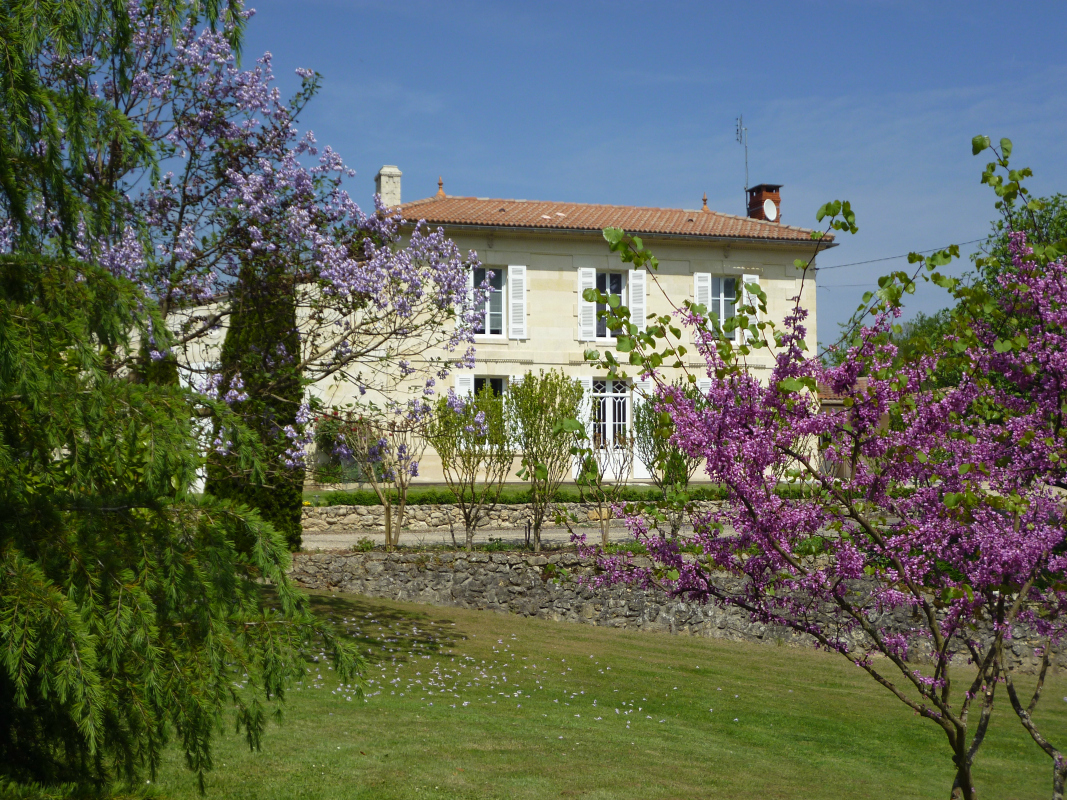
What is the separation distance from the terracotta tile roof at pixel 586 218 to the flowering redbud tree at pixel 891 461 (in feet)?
61.5

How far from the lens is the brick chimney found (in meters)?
27.6

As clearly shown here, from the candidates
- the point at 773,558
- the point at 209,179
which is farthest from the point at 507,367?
the point at 773,558

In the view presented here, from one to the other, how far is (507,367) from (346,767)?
57.2 feet

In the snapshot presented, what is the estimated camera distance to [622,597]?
13703 millimetres

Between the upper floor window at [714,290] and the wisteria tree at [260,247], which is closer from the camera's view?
the wisteria tree at [260,247]

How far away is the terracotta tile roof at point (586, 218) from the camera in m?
23.2

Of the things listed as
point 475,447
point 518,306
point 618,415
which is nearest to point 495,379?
point 518,306

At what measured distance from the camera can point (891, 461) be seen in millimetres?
4586

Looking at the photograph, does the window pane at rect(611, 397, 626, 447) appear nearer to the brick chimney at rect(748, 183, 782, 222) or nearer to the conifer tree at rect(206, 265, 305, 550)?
the brick chimney at rect(748, 183, 782, 222)

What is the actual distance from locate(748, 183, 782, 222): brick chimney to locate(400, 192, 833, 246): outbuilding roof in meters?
1.46

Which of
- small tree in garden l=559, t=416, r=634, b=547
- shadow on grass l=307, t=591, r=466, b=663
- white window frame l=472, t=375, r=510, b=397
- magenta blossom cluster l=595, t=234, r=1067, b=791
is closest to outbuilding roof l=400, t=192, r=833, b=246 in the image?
white window frame l=472, t=375, r=510, b=397

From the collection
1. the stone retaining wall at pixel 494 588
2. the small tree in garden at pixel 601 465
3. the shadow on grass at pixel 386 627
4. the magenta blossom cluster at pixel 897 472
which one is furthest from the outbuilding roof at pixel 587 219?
the magenta blossom cluster at pixel 897 472

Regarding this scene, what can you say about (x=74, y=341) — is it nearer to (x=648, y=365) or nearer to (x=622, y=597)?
(x=648, y=365)

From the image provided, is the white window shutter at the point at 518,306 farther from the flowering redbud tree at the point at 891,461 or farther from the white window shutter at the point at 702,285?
the flowering redbud tree at the point at 891,461
